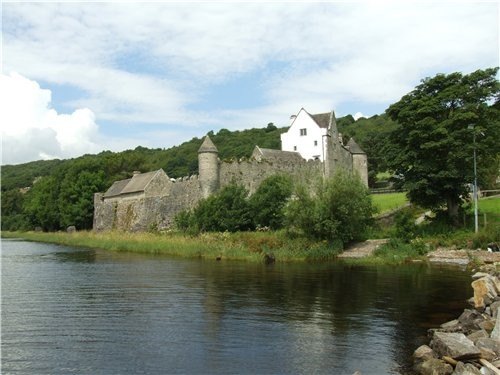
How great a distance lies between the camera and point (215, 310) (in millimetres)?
16484

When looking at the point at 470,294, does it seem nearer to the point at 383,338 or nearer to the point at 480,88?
the point at 383,338

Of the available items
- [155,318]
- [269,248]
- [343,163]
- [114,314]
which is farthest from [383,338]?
[343,163]

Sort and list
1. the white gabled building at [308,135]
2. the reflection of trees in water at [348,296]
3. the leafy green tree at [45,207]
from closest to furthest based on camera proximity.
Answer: the reflection of trees in water at [348,296] → the white gabled building at [308,135] → the leafy green tree at [45,207]

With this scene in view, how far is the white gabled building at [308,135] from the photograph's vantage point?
5500 centimetres

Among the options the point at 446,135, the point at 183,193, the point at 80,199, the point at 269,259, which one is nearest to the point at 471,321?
the point at 269,259

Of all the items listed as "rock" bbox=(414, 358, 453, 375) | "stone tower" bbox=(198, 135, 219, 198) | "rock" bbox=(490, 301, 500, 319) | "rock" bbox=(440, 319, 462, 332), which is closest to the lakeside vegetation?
"stone tower" bbox=(198, 135, 219, 198)

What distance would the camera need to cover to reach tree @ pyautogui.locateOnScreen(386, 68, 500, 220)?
3206 centimetres

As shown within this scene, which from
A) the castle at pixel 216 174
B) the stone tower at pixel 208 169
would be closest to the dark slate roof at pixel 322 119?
the castle at pixel 216 174

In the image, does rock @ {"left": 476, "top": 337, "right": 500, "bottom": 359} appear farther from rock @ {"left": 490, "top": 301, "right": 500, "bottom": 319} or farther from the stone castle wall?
the stone castle wall

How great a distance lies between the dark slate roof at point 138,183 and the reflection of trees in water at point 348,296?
29.6 meters

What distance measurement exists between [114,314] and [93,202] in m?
55.0

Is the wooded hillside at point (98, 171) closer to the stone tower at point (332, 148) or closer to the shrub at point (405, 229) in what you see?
the stone tower at point (332, 148)

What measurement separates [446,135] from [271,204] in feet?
42.9

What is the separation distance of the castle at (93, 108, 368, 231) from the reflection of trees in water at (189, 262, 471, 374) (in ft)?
60.7
